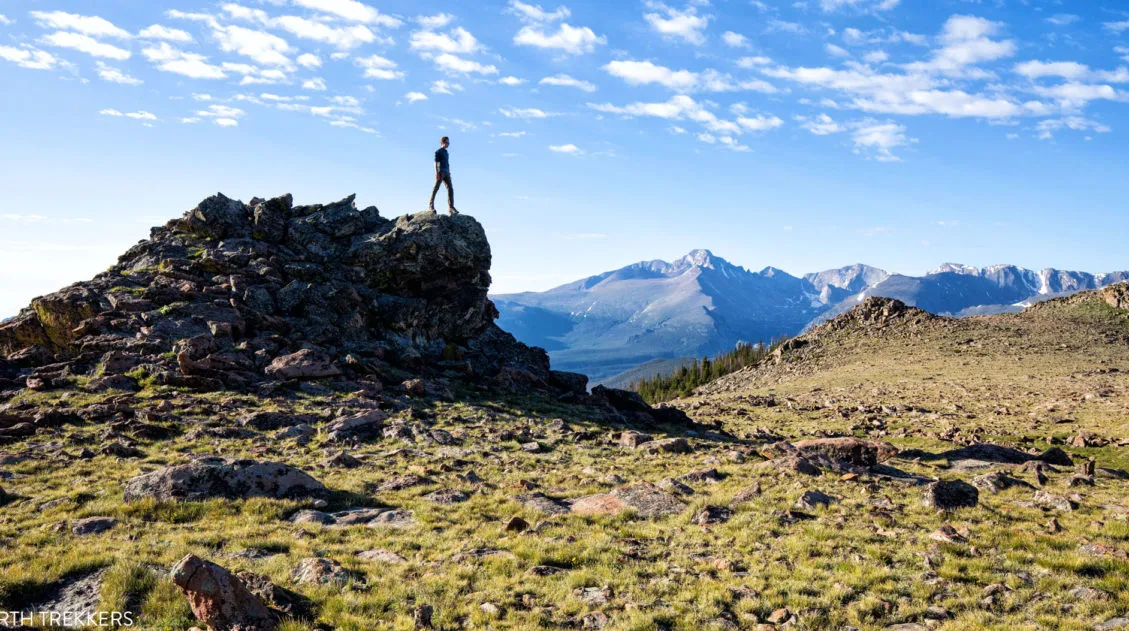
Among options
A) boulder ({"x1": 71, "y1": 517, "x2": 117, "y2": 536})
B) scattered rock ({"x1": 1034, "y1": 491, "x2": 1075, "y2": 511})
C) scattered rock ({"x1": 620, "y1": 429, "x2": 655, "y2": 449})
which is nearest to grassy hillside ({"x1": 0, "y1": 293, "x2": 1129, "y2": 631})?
scattered rock ({"x1": 1034, "y1": 491, "x2": 1075, "y2": 511})

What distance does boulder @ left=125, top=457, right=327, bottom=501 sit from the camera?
18172 millimetres

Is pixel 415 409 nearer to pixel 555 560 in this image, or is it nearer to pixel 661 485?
pixel 661 485

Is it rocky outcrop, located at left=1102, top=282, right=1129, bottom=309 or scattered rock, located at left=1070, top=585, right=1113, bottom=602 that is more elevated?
rocky outcrop, located at left=1102, top=282, right=1129, bottom=309

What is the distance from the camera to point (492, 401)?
37.7 meters

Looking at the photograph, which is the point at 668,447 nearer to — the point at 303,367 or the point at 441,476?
the point at 441,476

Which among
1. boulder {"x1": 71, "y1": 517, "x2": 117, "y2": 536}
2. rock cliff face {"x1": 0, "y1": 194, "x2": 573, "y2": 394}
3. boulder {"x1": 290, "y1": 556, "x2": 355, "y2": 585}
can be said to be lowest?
boulder {"x1": 290, "y1": 556, "x2": 355, "y2": 585}

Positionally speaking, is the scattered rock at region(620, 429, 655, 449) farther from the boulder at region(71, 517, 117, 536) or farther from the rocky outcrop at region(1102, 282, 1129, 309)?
the rocky outcrop at region(1102, 282, 1129, 309)

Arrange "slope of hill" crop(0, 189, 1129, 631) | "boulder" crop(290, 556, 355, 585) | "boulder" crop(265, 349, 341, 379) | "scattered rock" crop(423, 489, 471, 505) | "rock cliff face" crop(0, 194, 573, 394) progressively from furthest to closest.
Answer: "boulder" crop(265, 349, 341, 379), "rock cliff face" crop(0, 194, 573, 394), "scattered rock" crop(423, 489, 471, 505), "boulder" crop(290, 556, 355, 585), "slope of hill" crop(0, 189, 1129, 631)

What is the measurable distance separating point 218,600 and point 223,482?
937cm

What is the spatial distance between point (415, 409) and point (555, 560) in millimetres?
19446

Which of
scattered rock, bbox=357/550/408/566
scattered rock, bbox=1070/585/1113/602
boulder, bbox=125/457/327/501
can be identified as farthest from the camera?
boulder, bbox=125/457/327/501

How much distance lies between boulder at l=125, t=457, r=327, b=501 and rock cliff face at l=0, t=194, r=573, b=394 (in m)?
14.9

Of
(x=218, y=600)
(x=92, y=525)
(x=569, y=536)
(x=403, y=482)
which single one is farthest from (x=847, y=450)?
(x=92, y=525)

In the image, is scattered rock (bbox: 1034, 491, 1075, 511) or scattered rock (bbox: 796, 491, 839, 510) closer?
scattered rock (bbox: 1034, 491, 1075, 511)
